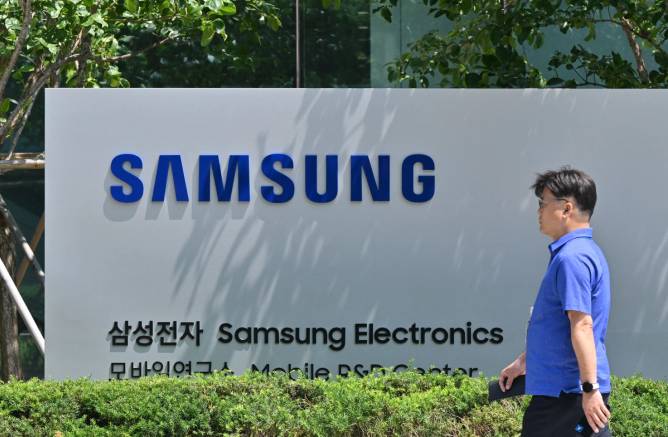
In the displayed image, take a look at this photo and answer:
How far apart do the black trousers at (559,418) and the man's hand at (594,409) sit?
0.07m

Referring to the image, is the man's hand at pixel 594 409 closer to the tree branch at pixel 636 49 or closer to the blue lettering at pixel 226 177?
the blue lettering at pixel 226 177

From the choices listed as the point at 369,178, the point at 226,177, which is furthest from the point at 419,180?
the point at 226,177

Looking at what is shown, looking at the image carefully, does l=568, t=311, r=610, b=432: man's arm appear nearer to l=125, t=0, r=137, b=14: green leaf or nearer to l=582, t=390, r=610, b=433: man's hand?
l=582, t=390, r=610, b=433: man's hand

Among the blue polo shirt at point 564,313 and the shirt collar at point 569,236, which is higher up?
the shirt collar at point 569,236

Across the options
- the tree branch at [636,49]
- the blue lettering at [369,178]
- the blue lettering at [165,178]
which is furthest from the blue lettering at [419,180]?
the tree branch at [636,49]

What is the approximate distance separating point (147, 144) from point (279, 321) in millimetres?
1400

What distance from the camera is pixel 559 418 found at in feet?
12.9

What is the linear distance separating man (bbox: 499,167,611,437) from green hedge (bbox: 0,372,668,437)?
61.8 inches

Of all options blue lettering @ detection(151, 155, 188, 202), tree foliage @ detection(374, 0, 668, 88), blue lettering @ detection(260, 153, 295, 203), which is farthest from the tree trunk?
tree foliage @ detection(374, 0, 668, 88)

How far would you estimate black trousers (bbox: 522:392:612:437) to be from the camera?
3867mm

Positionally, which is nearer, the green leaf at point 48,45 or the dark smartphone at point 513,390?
the dark smartphone at point 513,390

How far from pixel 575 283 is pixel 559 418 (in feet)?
1.69

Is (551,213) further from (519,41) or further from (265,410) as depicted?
(519,41)

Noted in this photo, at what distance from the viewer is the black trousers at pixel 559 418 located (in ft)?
12.7
